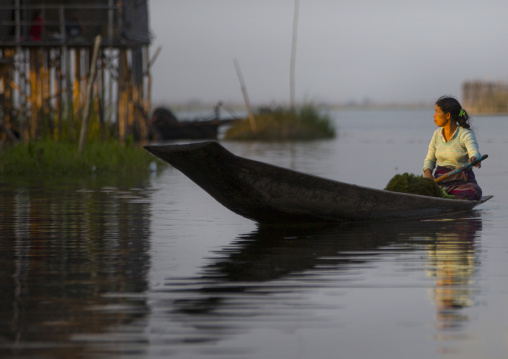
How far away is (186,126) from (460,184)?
31758 millimetres

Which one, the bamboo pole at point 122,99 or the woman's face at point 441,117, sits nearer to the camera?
the woman's face at point 441,117

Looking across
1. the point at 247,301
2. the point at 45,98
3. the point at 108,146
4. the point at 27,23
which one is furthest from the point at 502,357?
the point at 45,98

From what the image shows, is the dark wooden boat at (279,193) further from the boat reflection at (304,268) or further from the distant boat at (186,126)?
the distant boat at (186,126)

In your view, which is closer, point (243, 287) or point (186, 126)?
point (243, 287)

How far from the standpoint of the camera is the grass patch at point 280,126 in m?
42.2

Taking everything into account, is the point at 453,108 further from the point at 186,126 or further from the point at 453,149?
the point at 186,126

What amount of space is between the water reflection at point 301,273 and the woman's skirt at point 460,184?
0.85 m

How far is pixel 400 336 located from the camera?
18.2 feet

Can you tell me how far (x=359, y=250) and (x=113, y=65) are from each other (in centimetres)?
2044

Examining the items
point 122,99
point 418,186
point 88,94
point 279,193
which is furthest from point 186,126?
point 279,193

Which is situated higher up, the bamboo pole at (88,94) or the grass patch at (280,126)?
the bamboo pole at (88,94)

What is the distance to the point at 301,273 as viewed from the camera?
7641 millimetres

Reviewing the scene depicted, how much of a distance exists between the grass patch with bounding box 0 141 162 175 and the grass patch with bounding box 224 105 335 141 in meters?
20.7

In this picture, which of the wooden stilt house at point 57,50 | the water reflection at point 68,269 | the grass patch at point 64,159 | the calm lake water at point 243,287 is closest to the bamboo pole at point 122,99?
the wooden stilt house at point 57,50
